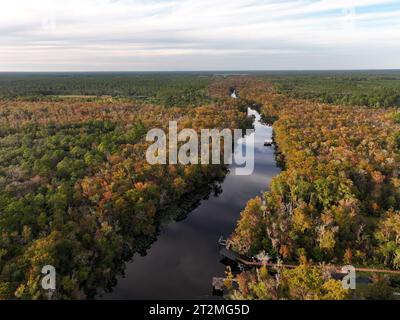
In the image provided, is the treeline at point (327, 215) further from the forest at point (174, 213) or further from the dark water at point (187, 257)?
the dark water at point (187, 257)

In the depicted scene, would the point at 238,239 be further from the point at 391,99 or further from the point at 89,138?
the point at 391,99

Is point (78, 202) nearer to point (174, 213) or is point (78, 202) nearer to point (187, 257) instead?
point (174, 213)

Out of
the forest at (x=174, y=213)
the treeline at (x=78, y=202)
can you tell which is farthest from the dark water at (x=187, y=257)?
the treeline at (x=78, y=202)

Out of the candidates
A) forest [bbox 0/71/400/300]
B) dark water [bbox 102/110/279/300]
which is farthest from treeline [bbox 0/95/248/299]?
dark water [bbox 102/110/279/300]

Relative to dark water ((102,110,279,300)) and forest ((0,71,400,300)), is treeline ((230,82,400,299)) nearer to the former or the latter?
forest ((0,71,400,300))

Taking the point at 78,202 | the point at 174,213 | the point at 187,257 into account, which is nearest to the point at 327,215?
the point at 187,257
